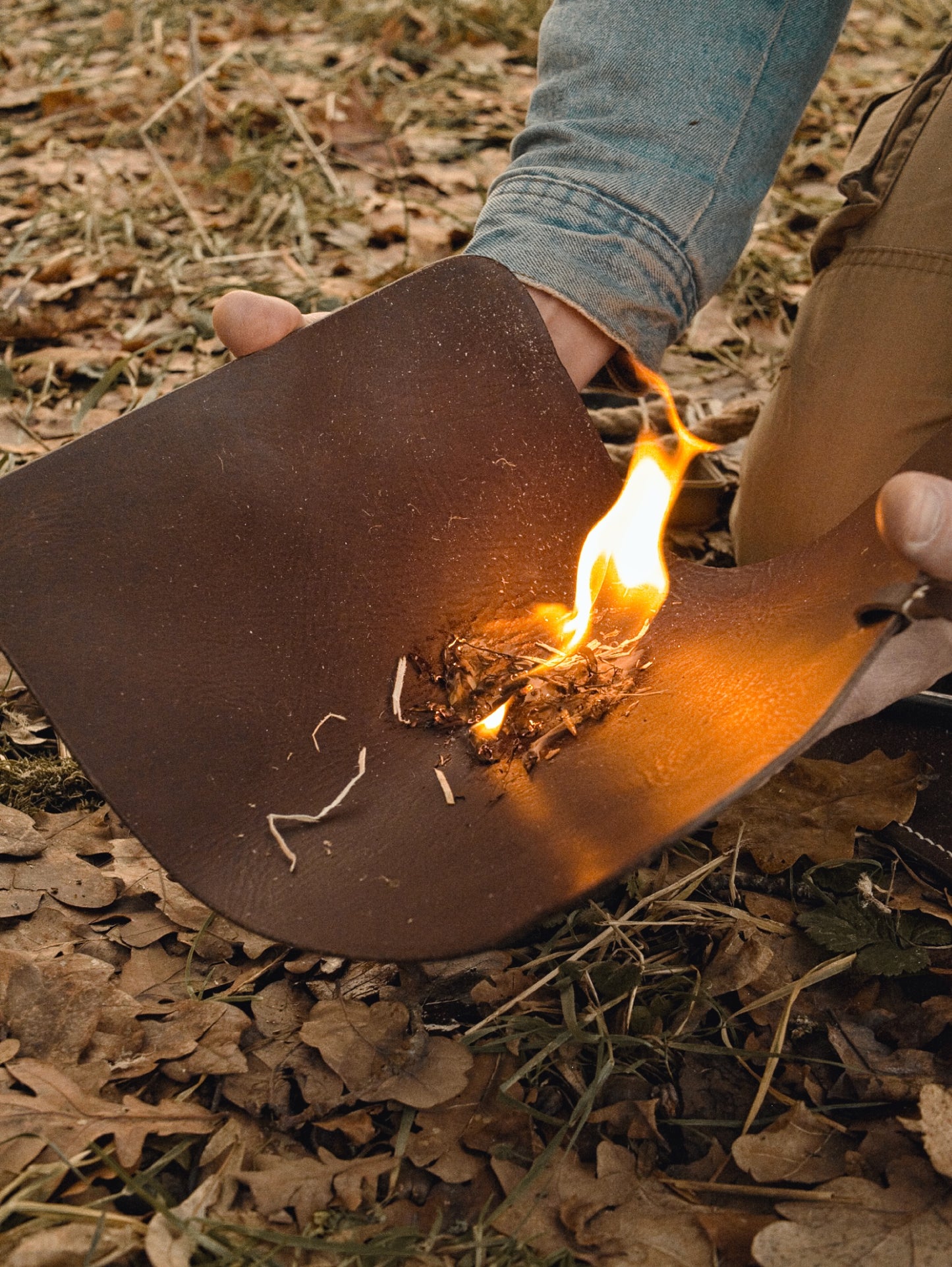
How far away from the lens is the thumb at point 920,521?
1068 millimetres

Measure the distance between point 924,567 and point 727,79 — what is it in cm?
123

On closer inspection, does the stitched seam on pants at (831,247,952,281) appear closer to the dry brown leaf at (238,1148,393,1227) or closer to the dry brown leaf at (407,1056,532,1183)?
the dry brown leaf at (407,1056,532,1183)

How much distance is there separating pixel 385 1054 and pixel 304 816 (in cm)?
30

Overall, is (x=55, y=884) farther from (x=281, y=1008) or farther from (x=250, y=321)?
(x=250, y=321)

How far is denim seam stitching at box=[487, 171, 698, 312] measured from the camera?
1858 millimetres

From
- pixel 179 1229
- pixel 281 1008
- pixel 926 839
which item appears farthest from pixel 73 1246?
pixel 926 839

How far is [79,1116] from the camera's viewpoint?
1171 mm

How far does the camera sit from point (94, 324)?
2906mm

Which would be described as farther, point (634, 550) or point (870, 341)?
point (870, 341)

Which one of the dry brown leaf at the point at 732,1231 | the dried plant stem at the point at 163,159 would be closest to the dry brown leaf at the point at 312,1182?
the dry brown leaf at the point at 732,1231

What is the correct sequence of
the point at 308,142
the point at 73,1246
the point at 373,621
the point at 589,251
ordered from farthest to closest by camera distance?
the point at 308,142 < the point at 589,251 < the point at 373,621 < the point at 73,1246

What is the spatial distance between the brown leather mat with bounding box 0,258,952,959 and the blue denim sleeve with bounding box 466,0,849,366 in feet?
0.87

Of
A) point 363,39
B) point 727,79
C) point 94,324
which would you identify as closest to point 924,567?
point 727,79

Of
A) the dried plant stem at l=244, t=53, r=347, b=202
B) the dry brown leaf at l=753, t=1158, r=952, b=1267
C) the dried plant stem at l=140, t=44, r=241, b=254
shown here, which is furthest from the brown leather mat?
the dried plant stem at l=244, t=53, r=347, b=202
